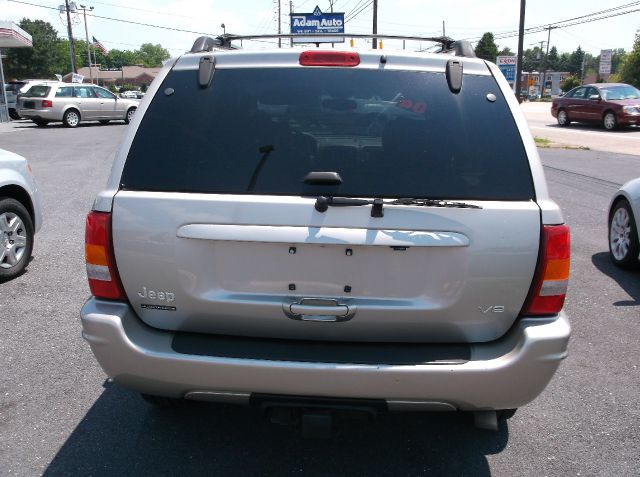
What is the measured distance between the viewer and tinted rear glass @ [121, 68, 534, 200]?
2656 millimetres

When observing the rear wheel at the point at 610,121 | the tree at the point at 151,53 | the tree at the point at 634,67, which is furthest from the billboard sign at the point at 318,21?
the tree at the point at 151,53

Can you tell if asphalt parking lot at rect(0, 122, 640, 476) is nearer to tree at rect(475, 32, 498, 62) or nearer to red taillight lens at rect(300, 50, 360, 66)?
red taillight lens at rect(300, 50, 360, 66)

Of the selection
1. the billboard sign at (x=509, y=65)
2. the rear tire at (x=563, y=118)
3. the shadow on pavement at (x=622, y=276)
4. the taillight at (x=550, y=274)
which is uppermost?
the billboard sign at (x=509, y=65)

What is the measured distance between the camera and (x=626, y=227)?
20.9 ft

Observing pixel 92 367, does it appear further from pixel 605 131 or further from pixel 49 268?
pixel 605 131

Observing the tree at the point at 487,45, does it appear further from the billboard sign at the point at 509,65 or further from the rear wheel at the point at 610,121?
the billboard sign at the point at 509,65

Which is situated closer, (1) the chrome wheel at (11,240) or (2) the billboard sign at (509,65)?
(1) the chrome wheel at (11,240)

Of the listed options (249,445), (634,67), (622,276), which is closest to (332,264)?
(249,445)

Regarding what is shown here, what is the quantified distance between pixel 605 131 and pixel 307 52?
23.8 metres

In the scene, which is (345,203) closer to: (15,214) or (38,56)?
(15,214)

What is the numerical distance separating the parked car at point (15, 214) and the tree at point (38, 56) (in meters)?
Answer: 84.2

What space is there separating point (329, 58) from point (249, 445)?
2024 mm

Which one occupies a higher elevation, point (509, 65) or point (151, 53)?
point (151, 53)

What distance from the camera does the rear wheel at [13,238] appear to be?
19.1 ft
